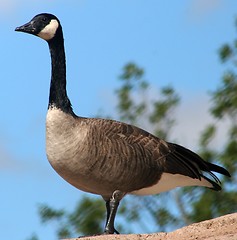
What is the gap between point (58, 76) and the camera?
1324 centimetres

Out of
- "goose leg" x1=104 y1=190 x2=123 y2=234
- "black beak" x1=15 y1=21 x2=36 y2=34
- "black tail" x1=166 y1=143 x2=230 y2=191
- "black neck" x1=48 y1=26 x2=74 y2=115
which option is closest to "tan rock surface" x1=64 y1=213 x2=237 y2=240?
"goose leg" x1=104 y1=190 x2=123 y2=234

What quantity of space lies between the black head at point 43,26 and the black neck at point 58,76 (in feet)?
0.31

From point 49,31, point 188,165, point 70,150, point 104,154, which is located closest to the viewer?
point 70,150

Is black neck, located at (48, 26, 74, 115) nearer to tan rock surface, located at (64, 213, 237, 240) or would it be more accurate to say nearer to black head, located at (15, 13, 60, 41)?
black head, located at (15, 13, 60, 41)

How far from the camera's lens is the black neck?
41.3 ft

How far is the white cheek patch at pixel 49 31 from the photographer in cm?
1342

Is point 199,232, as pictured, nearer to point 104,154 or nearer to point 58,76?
point 104,154

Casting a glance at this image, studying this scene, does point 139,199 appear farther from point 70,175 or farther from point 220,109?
point 70,175

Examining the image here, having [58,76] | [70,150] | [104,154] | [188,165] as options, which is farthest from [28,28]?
[188,165]

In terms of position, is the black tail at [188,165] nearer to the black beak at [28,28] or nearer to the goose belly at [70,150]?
the goose belly at [70,150]

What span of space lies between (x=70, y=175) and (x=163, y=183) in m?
1.76

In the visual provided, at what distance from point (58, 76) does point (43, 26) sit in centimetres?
85

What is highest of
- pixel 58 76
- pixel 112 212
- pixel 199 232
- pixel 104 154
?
pixel 58 76

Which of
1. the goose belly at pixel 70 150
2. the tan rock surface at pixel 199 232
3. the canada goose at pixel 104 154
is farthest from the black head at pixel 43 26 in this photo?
the tan rock surface at pixel 199 232
